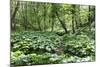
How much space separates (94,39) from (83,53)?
251mm

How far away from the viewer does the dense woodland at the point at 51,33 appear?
2258mm

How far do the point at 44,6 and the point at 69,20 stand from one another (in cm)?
38

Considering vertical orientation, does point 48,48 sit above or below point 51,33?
below

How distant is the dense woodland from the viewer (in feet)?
7.41

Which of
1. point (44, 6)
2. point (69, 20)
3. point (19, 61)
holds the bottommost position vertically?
point (19, 61)

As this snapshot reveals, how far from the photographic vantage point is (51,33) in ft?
7.84

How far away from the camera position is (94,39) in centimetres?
257
